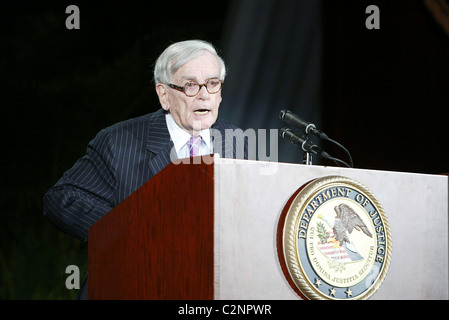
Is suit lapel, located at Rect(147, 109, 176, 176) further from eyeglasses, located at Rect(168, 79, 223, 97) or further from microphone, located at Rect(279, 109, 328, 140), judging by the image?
microphone, located at Rect(279, 109, 328, 140)

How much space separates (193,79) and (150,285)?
1.29m

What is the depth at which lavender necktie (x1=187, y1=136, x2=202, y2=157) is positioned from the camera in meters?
2.36

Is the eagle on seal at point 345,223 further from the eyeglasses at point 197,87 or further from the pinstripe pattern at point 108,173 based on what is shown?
the eyeglasses at point 197,87

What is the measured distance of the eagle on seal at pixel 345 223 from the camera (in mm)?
1257

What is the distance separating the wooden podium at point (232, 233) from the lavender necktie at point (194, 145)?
85cm

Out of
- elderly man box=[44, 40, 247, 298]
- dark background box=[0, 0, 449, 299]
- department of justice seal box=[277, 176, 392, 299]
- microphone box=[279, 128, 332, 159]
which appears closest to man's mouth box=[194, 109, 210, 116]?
elderly man box=[44, 40, 247, 298]

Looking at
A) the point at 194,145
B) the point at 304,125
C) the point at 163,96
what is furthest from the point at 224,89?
the point at 304,125

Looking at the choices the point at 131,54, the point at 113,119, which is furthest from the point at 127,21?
the point at 113,119

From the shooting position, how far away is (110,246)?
1.51m

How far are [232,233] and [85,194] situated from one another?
52.6 inches

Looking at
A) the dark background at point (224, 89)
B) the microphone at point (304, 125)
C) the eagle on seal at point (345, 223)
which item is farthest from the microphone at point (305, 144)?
the dark background at point (224, 89)

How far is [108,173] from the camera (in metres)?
2.38
